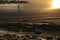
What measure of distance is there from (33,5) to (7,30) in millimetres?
314

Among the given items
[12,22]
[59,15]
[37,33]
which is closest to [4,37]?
[12,22]

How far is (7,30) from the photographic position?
1.62 m

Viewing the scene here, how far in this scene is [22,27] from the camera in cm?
160

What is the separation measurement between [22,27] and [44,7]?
256 millimetres

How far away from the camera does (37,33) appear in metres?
1.62

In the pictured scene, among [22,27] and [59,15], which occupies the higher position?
[59,15]

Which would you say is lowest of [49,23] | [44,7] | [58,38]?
[58,38]

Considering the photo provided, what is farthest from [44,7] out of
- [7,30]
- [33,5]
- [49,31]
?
[7,30]

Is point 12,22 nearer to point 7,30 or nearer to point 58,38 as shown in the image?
point 7,30

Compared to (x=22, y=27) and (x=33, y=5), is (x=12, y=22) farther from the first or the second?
(x=33, y=5)

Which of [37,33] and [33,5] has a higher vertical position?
[33,5]

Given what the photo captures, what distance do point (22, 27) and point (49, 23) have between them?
23 cm

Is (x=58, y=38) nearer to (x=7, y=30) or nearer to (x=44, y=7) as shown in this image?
(x=44, y=7)

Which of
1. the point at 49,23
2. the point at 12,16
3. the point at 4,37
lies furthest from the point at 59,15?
the point at 4,37
